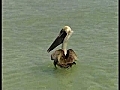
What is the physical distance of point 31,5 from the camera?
389 inches

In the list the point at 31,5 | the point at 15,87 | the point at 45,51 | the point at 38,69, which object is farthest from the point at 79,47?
the point at 31,5

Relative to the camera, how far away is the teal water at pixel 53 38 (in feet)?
21.1

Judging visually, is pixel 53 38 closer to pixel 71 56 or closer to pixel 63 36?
pixel 63 36

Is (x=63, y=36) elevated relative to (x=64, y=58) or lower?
elevated

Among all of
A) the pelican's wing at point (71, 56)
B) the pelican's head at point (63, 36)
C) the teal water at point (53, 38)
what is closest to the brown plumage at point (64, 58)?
the pelican's wing at point (71, 56)

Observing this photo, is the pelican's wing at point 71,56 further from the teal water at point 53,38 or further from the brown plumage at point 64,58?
the teal water at point 53,38

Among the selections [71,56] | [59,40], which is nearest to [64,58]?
[71,56]

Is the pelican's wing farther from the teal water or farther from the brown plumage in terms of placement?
the teal water

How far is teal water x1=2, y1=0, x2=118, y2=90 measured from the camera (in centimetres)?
642

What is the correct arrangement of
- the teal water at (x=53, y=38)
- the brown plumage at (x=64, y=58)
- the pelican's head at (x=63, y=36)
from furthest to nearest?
the pelican's head at (x=63, y=36)
the brown plumage at (x=64, y=58)
the teal water at (x=53, y=38)

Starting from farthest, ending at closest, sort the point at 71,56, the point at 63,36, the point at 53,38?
the point at 53,38, the point at 63,36, the point at 71,56

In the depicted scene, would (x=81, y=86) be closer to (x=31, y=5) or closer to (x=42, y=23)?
(x=42, y=23)

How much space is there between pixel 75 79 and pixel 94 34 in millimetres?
1888

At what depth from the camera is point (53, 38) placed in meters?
7.95
